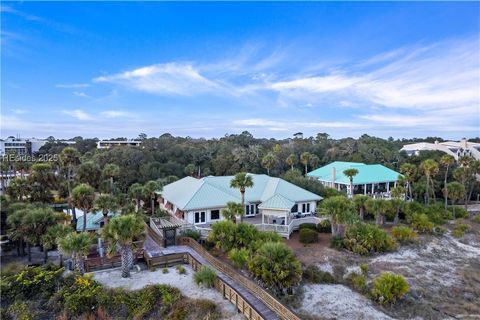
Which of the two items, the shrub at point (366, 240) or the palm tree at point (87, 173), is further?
the palm tree at point (87, 173)

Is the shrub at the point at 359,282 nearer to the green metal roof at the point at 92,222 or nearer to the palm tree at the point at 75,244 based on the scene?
the palm tree at the point at 75,244

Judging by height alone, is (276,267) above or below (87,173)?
below

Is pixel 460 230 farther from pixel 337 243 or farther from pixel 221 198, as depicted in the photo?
pixel 221 198

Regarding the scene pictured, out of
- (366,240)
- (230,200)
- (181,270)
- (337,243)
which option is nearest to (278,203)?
(230,200)

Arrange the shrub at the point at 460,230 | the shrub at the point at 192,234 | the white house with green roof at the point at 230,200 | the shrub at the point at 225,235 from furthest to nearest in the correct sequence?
the shrub at the point at 460,230 → the white house with green roof at the point at 230,200 → the shrub at the point at 192,234 → the shrub at the point at 225,235

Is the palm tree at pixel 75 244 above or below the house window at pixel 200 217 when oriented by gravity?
above

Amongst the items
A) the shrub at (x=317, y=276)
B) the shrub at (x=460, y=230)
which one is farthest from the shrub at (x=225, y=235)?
the shrub at (x=460, y=230)
